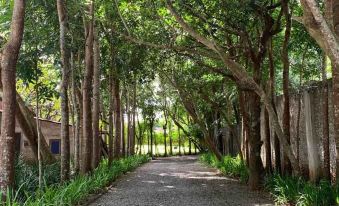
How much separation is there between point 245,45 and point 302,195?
221 inches

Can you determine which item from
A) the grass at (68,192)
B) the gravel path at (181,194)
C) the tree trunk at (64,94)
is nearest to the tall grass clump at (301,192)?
the gravel path at (181,194)

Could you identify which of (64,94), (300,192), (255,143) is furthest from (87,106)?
(300,192)

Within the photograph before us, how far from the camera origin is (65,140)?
11.0 meters

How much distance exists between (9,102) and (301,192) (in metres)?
6.18

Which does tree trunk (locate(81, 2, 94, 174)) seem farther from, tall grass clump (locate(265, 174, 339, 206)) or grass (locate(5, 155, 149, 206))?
tall grass clump (locate(265, 174, 339, 206))

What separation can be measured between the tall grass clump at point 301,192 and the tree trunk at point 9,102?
563 centimetres

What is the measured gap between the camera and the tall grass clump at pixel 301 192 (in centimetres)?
820

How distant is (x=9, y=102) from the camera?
8.02 metres

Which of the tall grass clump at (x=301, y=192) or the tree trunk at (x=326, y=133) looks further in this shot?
the tree trunk at (x=326, y=133)

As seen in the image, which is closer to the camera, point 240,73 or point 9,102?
point 9,102

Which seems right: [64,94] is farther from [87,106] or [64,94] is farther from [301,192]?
[301,192]

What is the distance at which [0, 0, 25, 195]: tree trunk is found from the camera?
7883 millimetres

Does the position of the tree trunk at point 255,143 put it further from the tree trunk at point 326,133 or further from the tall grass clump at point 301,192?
the tree trunk at point 326,133

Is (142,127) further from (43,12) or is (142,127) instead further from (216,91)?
(43,12)
